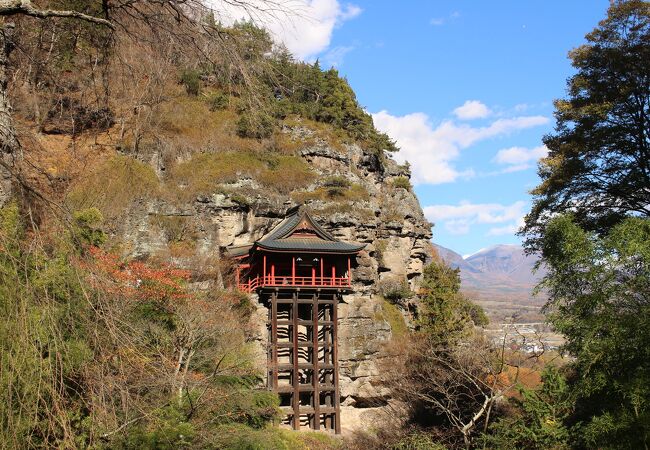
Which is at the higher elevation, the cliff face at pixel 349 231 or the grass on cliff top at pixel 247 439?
the cliff face at pixel 349 231

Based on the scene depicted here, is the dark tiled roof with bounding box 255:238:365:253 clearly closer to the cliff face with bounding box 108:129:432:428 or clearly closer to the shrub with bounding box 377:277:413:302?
the cliff face with bounding box 108:129:432:428

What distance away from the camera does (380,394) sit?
24.5 meters

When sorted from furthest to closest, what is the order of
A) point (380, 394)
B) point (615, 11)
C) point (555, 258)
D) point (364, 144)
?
point (364, 144) < point (380, 394) < point (615, 11) < point (555, 258)

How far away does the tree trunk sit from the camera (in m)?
3.01

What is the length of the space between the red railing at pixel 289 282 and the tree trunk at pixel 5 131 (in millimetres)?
19911

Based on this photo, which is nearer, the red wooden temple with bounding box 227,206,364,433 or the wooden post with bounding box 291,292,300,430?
the wooden post with bounding box 291,292,300,430

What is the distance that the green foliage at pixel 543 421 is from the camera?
1161 cm

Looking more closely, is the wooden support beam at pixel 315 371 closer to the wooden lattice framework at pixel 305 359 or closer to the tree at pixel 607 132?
the wooden lattice framework at pixel 305 359

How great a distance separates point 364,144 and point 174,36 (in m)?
31.5

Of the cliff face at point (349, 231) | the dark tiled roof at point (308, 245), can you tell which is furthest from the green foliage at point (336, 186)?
the dark tiled roof at point (308, 245)

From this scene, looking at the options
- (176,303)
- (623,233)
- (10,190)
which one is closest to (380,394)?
(176,303)

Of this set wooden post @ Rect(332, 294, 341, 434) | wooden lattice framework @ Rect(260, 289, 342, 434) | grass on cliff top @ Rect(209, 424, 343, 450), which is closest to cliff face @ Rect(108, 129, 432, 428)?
wooden lattice framework @ Rect(260, 289, 342, 434)

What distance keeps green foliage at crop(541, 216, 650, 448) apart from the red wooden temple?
11940 millimetres

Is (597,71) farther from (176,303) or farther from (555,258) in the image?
(176,303)
